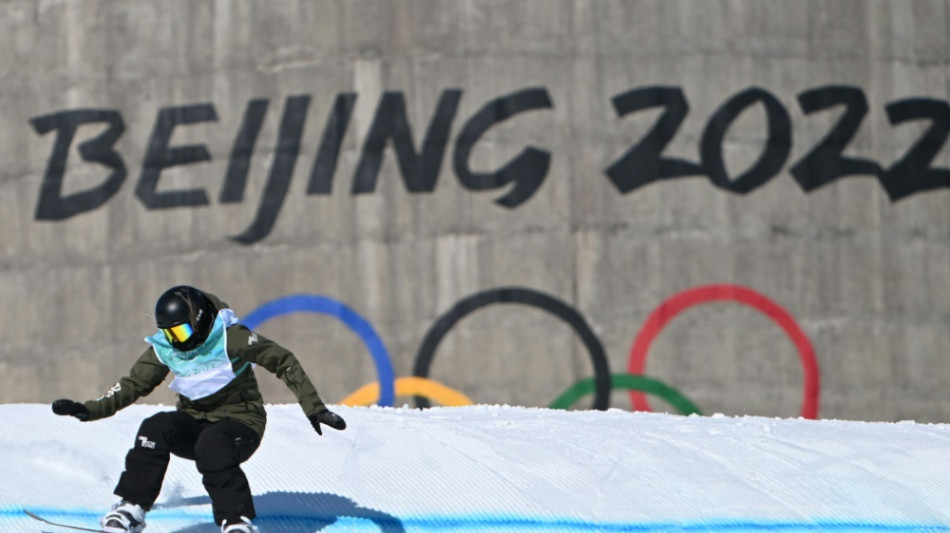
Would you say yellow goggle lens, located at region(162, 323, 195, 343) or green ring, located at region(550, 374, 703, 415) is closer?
yellow goggle lens, located at region(162, 323, 195, 343)

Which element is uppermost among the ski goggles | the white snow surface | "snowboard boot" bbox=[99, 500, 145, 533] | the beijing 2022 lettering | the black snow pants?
the beijing 2022 lettering

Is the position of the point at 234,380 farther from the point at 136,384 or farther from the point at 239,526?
the point at 239,526

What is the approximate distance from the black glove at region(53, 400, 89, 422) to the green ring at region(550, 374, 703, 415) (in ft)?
29.3

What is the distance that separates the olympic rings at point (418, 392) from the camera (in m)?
14.5

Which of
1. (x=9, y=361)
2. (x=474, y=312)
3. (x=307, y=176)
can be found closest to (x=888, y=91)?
(x=474, y=312)

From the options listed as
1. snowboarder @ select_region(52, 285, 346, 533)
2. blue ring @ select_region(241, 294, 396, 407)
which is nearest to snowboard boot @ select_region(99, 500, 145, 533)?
snowboarder @ select_region(52, 285, 346, 533)

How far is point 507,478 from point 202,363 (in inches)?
93.1

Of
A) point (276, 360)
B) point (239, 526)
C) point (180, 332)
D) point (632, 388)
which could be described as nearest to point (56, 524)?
point (239, 526)

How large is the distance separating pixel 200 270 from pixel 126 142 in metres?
2.00

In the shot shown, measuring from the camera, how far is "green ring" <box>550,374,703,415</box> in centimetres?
1434

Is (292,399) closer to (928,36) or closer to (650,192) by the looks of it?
(650,192)

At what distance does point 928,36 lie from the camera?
1526 centimetres

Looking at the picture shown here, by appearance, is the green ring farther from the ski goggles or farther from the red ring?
the ski goggles

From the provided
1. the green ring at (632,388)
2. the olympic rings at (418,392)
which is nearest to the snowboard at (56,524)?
the olympic rings at (418,392)
